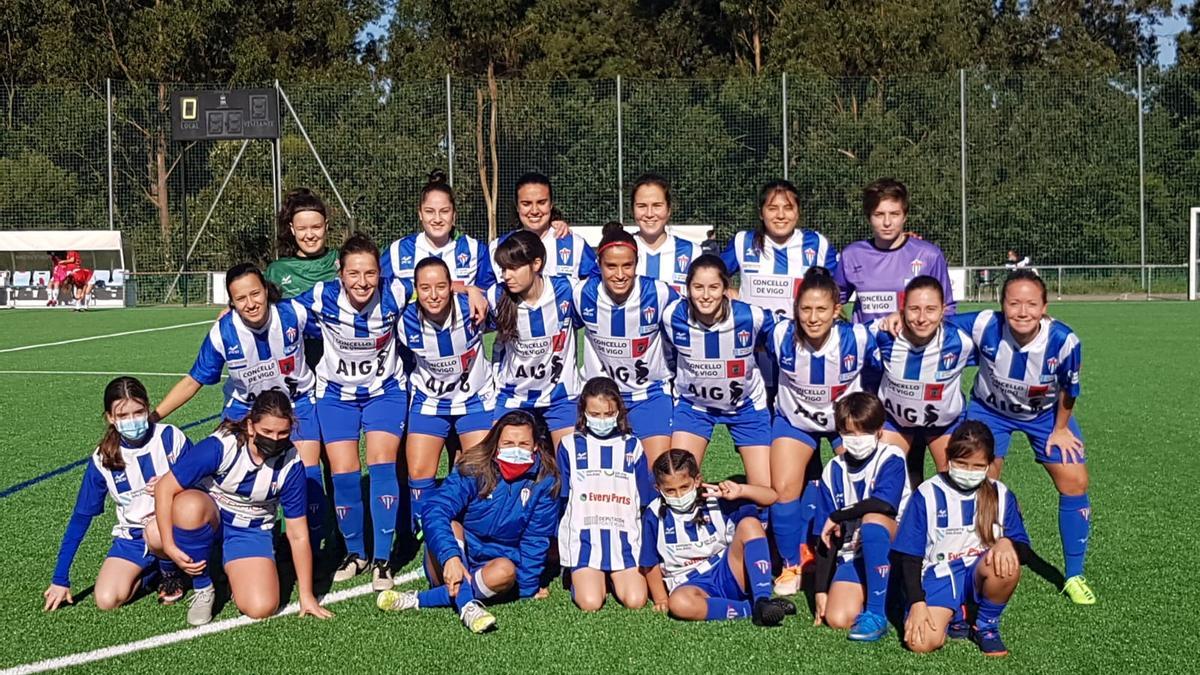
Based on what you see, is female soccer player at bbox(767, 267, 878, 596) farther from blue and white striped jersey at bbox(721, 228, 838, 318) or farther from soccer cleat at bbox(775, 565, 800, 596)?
blue and white striped jersey at bbox(721, 228, 838, 318)

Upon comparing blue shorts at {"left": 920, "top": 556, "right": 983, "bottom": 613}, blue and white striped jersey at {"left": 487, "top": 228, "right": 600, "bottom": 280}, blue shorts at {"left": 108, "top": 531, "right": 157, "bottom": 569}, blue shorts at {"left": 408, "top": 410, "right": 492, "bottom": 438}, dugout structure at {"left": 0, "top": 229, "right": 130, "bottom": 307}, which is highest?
dugout structure at {"left": 0, "top": 229, "right": 130, "bottom": 307}

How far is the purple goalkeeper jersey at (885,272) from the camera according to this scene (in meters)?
5.18

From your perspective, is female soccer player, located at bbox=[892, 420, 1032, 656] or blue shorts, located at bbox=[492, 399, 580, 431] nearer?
female soccer player, located at bbox=[892, 420, 1032, 656]

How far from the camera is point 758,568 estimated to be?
429 centimetres

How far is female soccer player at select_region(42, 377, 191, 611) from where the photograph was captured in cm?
448

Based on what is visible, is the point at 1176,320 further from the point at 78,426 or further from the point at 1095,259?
the point at 78,426

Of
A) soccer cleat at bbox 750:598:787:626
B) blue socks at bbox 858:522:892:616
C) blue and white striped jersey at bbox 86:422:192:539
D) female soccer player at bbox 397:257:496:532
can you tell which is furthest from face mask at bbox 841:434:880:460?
blue and white striped jersey at bbox 86:422:192:539

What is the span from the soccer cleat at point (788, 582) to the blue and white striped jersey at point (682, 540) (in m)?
0.30

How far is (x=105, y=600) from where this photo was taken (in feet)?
14.7

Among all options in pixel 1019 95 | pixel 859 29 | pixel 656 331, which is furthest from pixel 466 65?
pixel 656 331

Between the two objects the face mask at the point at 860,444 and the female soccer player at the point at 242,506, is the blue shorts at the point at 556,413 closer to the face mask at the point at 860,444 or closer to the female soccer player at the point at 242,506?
the female soccer player at the point at 242,506

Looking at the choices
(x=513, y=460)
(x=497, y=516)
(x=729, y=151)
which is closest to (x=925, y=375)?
(x=513, y=460)

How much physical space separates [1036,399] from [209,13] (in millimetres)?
29154

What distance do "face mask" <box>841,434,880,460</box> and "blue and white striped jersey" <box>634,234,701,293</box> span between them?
1.57m
